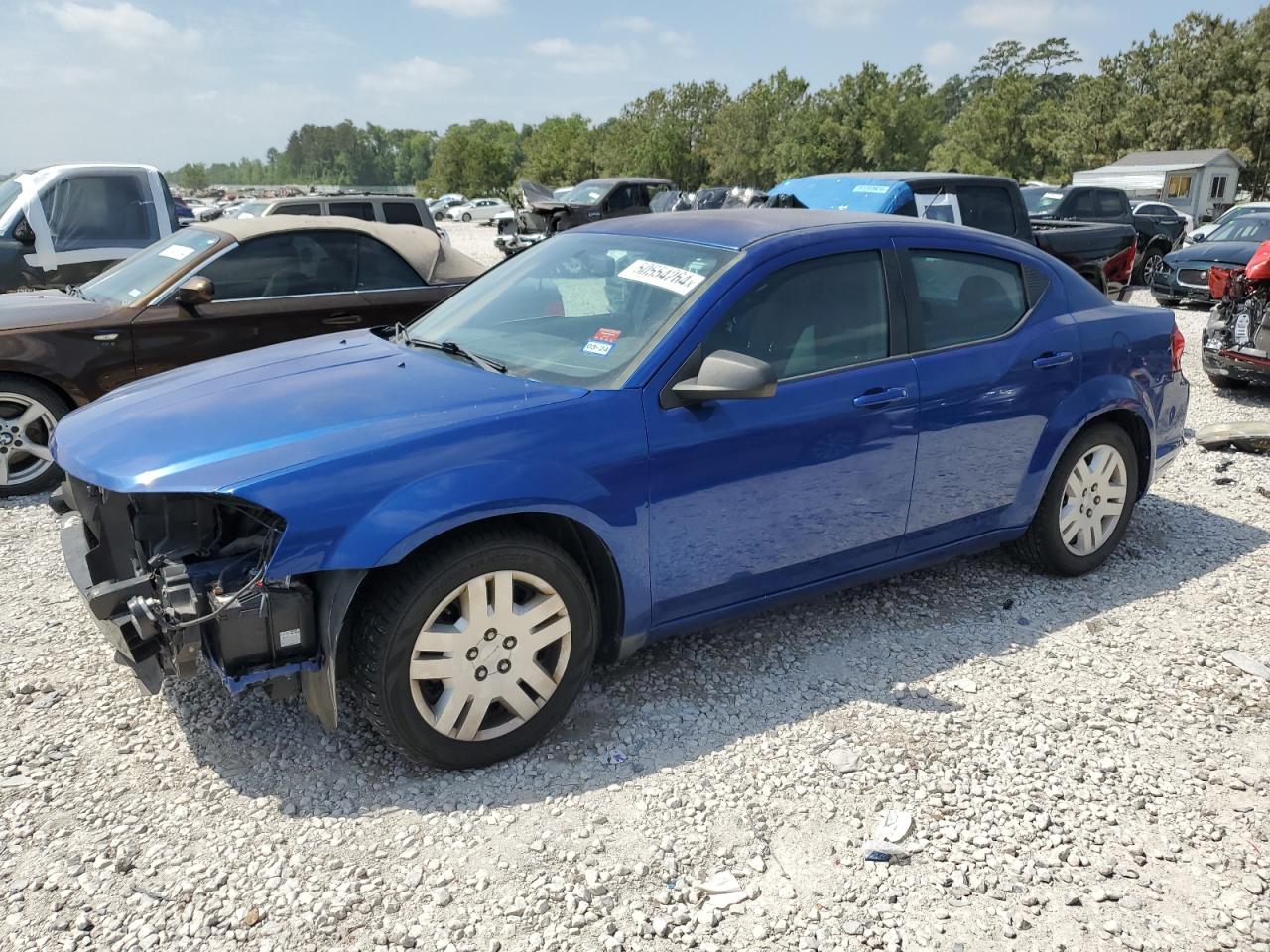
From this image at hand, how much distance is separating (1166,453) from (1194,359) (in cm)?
642

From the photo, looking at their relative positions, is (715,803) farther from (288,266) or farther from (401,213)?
(401,213)

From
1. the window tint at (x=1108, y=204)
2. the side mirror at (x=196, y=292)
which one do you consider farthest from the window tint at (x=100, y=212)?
the window tint at (x=1108, y=204)

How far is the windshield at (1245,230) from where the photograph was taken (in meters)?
13.1

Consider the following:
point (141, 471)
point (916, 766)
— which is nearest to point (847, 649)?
point (916, 766)

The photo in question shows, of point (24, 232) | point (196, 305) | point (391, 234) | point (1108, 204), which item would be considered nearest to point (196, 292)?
point (196, 305)

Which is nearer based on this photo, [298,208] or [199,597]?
[199,597]

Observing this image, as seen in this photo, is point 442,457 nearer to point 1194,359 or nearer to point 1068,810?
point 1068,810

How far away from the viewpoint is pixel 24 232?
351 inches

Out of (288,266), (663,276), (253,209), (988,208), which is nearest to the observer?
(663,276)

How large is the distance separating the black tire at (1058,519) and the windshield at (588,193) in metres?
18.5

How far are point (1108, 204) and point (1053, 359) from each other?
14.8 meters

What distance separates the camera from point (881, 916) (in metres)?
2.50

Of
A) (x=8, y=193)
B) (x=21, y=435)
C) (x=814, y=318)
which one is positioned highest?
(x=8, y=193)

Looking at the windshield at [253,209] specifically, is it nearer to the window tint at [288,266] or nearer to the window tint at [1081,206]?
the window tint at [288,266]
